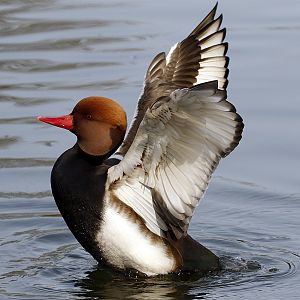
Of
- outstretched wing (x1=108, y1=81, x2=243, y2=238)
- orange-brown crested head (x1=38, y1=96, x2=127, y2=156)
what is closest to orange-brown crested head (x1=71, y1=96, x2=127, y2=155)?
orange-brown crested head (x1=38, y1=96, x2=127, y2=156)

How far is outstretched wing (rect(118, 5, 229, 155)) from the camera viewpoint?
774 centimetres

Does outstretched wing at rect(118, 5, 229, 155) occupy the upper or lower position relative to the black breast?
upper

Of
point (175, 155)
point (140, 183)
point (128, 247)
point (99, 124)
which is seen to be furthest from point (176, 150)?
point (128, 247)

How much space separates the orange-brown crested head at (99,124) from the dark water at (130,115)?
788 mm

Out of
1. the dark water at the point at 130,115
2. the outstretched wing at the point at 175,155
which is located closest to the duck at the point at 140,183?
the outstretched wing at the point at 175,155

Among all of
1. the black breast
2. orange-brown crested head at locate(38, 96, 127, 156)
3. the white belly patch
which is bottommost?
the white belly patch

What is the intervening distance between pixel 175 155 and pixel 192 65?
1.24m

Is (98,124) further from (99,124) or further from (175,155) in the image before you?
(175,155)

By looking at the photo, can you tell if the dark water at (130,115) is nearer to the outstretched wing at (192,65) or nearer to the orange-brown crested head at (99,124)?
the orange-brown crested head at (99,124)

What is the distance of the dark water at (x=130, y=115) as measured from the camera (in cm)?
720

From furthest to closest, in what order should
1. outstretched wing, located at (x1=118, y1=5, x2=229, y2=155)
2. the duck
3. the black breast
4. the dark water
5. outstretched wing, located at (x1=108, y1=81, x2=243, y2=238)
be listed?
outstretched wing, located at (x1=118, y1=5, x2=229, y2=155)
the dark water
the black breast
the duck
outstretched wing, located at (x1=108, y1=81, x2=243, y2=238)

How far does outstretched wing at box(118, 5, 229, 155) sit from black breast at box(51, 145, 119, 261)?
1.78 ft

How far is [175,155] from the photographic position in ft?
22.3

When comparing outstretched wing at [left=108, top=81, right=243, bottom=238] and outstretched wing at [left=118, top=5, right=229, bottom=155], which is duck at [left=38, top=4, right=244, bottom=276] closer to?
outstretched wing at [left=108, top=81, right=243, bottom=238]
